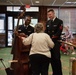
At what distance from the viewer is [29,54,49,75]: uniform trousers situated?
3760mm

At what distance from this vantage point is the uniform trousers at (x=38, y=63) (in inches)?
148

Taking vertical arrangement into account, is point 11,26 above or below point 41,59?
above

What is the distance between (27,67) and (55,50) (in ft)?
2.35

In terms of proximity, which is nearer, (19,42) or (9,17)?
(19,42)

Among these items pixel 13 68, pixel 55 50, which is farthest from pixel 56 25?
pixel 13 68

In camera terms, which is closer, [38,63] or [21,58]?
[38,63]

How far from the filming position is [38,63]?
3.78 meters

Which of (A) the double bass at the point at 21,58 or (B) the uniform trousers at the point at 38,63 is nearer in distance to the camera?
(B) the uniform trousers at the point at 38,63

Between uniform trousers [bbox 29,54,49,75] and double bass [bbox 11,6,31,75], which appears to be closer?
uniform trousers [bbox 29,54,49,75]

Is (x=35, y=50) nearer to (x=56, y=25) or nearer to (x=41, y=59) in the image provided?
(x=41, y=59)

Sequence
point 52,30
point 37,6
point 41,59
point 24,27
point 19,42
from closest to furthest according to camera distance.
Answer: point 41,59 < point 19,42 < point 52,30 < point 24,27 < point 37,6

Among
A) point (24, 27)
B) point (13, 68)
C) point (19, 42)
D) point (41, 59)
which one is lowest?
point (13, 68)

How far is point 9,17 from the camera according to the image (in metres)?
14.1

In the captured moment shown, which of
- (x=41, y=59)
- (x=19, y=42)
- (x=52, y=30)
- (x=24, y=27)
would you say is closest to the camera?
(x=41, y=59)
